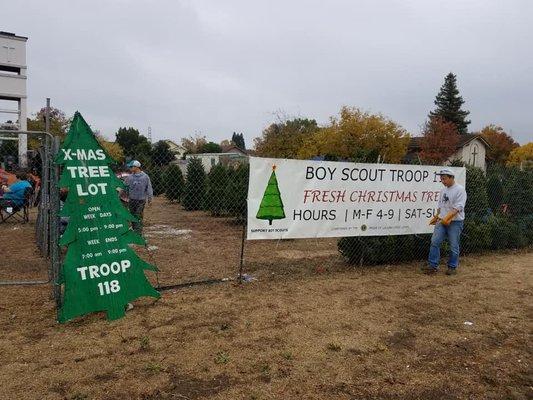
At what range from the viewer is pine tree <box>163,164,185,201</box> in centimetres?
2081

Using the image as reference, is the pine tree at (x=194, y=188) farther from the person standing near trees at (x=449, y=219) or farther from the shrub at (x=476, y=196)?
the person standing near trees at (x=449, y=219)

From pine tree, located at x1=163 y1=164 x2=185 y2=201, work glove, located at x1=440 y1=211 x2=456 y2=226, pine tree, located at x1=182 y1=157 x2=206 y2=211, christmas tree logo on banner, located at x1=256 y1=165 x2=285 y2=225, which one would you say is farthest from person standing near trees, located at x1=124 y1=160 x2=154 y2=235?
pine tree, located at x1=163 y1=164 x2=185 y2=201

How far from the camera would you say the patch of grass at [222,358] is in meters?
3.76

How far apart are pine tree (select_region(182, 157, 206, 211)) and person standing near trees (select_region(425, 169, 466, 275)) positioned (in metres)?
12.0

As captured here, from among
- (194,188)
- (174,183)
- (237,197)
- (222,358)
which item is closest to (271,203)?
(222,358)

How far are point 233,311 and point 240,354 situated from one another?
1.11 m

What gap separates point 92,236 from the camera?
15.1 ft

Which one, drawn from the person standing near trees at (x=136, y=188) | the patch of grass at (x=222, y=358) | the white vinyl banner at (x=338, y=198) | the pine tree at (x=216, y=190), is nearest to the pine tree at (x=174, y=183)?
the pine tree at (x=216, y=190)

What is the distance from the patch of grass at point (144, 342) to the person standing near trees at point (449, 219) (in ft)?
16.1

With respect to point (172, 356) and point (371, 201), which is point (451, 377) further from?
point (371, 201)

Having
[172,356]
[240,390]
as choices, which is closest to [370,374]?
[240,390]

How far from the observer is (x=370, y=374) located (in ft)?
11.9

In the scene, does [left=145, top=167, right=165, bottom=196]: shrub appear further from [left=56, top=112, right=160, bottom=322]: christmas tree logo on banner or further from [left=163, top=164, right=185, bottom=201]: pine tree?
[left=56, top=112, right=160, bottom=322]: christmas tree logo on banner

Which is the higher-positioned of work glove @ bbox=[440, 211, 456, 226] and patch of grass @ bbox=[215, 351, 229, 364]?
work glove @ bbox=[440, 211, 456, 226]
